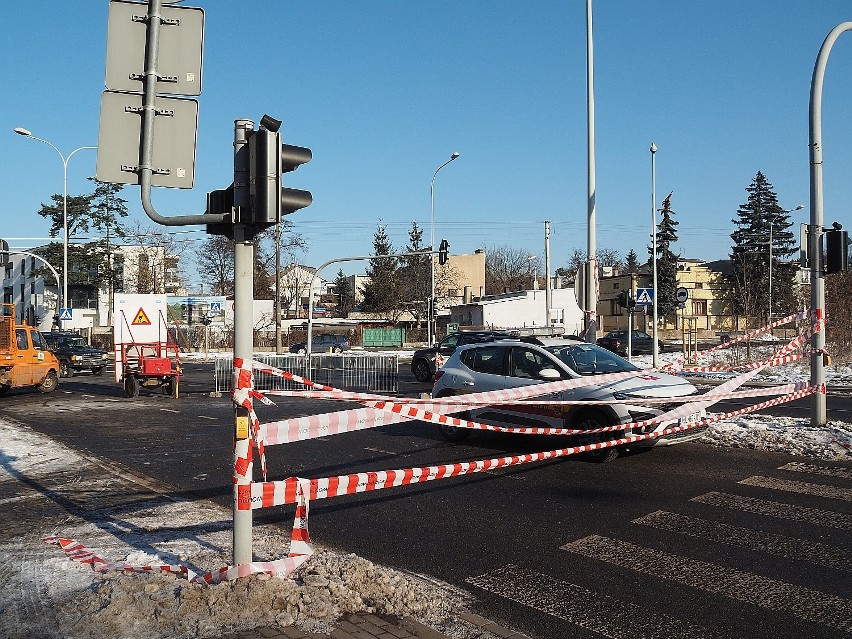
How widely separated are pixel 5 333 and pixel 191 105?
65.0ft

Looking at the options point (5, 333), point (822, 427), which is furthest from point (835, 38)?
point (5, 333)

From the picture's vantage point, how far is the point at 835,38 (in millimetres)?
12125

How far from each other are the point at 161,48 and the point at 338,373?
2359cm

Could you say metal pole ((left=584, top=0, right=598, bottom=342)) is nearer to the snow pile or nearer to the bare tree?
the snow pile

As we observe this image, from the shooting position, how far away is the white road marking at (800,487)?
27.8 feet

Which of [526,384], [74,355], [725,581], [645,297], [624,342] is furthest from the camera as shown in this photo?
[624,342]

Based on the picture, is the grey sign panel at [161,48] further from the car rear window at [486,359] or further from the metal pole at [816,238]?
the metal pole at [816,238]

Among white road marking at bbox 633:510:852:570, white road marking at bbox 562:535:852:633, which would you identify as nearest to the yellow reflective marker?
white road marking at bbox 562:535:852:633

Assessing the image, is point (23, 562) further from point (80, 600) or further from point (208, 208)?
point (208, 208)

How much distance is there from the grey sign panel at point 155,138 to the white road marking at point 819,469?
26.6ft

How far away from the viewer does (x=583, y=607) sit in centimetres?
536

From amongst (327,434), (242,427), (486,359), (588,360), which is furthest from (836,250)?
(242,427)

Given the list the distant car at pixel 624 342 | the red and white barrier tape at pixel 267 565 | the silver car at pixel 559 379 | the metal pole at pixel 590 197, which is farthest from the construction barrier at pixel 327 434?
the distant car at pixel 624 342

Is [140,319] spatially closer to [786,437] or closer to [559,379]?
[559,379]
